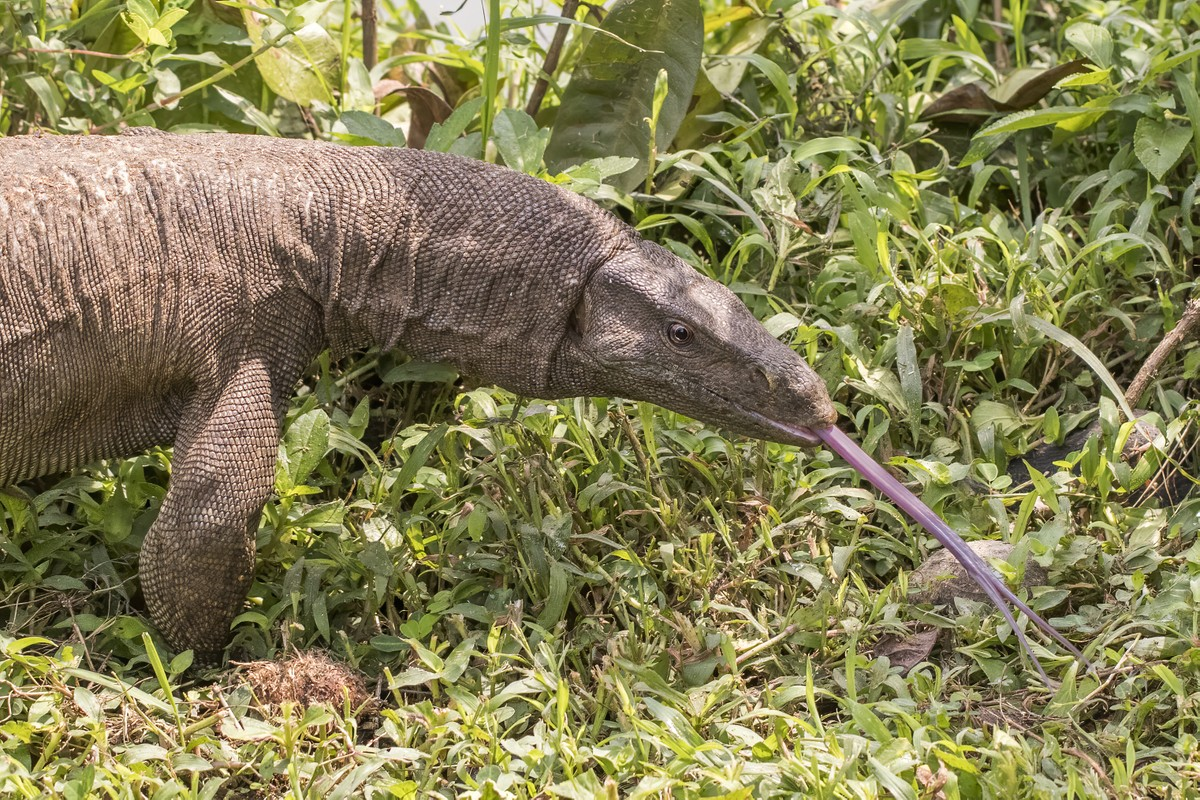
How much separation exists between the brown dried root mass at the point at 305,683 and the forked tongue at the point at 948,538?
1.24 m

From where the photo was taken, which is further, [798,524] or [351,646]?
[798,524]

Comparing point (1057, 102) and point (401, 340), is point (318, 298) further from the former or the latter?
point (1057, 102)

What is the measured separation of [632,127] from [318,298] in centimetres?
161

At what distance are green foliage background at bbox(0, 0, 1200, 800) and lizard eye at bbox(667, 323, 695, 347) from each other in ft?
1.92

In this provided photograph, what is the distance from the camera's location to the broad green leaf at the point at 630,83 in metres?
4.71

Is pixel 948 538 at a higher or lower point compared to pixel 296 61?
lower

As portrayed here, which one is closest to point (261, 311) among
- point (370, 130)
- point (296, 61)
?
point (370, 130)

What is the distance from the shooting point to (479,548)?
3865mm

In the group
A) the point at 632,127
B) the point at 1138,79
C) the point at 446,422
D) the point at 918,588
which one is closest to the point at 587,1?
the point at 632,127

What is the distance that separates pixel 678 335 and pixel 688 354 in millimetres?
51

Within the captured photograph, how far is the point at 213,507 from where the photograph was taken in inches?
133

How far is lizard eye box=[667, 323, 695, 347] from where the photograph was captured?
341 cm

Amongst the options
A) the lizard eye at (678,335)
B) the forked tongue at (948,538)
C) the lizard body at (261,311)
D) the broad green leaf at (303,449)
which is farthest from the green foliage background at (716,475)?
the lizard eye at (678,335)

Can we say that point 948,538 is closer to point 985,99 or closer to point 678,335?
point 678,335
